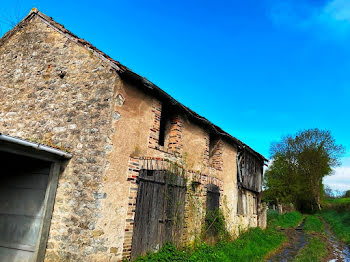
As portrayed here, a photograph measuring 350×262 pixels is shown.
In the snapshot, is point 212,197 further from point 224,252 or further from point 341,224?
point 341,224

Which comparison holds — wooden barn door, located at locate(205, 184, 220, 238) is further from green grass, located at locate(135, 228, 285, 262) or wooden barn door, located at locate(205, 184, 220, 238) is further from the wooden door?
the wooden door

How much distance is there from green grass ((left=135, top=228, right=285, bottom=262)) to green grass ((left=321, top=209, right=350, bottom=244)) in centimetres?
623

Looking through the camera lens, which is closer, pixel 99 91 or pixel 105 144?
pixel 105 144

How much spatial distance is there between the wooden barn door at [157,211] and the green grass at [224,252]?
0.90ft

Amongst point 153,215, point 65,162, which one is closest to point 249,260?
point 153,215

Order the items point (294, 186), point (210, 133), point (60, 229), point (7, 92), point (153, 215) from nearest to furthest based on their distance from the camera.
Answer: point (60, 229) → point (153, 215) → point (7, 92) → point (210, 133) → point (294, 186)

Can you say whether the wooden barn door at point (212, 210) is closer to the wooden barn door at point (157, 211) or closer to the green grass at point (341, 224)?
the wooden barn door at point (157, 211)

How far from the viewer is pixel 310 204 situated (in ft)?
106

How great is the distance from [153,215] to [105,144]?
7.51ft

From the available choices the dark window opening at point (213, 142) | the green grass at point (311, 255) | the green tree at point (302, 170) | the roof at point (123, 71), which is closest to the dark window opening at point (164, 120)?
the roof at point (123, 71)

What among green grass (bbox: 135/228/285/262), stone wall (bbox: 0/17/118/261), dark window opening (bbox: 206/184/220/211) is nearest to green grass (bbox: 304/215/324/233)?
green grass (bbox: 135/228/285/262)

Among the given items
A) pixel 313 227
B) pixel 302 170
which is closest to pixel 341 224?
pixel 313 227

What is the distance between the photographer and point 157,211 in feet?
21.6

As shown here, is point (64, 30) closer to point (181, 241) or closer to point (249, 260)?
point (181, 241)
